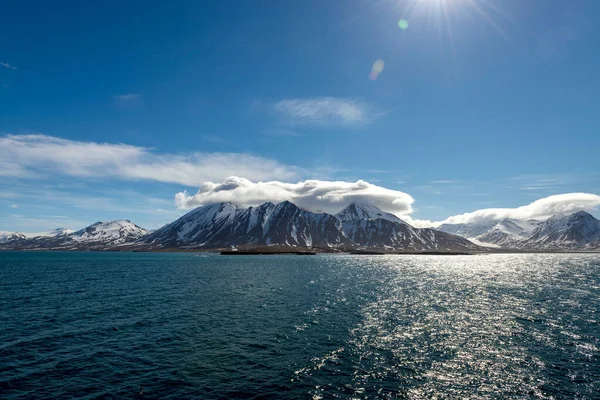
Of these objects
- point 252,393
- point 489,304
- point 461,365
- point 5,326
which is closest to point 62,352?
point 5,326

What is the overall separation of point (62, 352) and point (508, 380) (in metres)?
50.9

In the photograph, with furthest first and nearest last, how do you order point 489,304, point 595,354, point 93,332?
point 489,304 < point 93,332 < point 595,354

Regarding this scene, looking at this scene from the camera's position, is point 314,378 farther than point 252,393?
Yes

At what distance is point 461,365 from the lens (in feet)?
127

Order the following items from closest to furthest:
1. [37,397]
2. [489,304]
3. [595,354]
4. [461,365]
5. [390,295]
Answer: [37,397], [461,365], [595,354], [489,304], [390,295]

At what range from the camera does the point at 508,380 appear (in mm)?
34594

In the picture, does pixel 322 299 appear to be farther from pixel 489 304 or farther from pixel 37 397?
pixel 37 397

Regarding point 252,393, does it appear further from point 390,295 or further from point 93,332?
point 390,295

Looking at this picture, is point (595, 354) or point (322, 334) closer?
point (595, 354)

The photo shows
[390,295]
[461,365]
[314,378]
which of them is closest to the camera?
[314,378]

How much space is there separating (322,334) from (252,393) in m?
20.8

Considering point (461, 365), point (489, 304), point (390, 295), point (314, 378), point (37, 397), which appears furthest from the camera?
point (390, 295)

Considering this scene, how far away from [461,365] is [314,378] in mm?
17603

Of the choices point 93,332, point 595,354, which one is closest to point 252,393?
point 93,332
